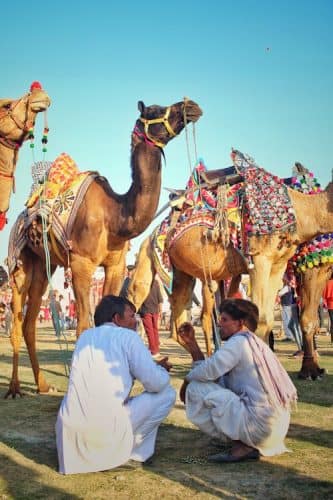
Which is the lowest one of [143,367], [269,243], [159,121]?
[143,367]

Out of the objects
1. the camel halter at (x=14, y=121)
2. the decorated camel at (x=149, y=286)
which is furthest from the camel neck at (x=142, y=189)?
the decorated camel at (x=149, y=286)

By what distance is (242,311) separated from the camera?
415 cm

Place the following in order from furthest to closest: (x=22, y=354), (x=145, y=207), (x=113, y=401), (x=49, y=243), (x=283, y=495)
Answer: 1. (x=22, y=354)
2. (x=49, y=243)
3. (x=145, y=207)
4. (x=113, y=401)
5. (x=283, y=495)

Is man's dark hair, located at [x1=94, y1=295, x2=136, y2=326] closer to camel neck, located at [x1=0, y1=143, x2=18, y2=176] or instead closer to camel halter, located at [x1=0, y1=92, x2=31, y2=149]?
→ camel neck, located at [x1=0, y1=143, x2=18, y2=176]

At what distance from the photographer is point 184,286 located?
Answer: 30.9 feet

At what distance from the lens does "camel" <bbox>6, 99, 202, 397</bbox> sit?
612 centimetres

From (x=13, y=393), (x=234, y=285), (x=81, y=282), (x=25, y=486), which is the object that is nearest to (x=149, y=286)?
(x=234, y=285)

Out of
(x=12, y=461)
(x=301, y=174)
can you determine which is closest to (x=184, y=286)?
(x=301, y=174)

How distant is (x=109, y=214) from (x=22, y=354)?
25.6 feet

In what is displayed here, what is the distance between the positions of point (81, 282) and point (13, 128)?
2.06 metres

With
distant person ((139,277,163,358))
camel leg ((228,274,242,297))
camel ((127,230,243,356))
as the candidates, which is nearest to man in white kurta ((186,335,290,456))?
camel ((127,230,243,356))

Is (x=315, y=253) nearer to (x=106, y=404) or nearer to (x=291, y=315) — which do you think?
(x=106, y=404)

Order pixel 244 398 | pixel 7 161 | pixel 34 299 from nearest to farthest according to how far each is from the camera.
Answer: pixel 244 398 → pixel 7 161 → pixel 34 299

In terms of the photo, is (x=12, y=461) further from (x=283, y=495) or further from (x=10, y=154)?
(x=10, y=154)
